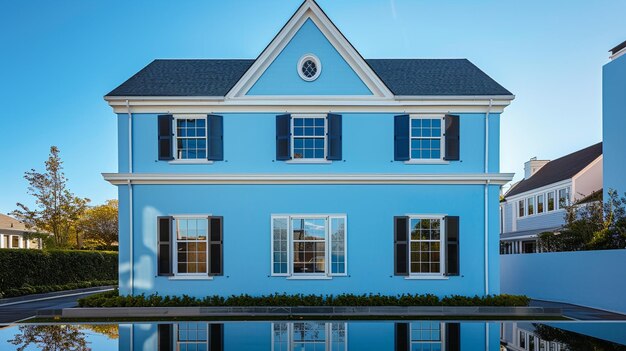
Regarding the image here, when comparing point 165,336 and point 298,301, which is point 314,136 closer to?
point 298,301

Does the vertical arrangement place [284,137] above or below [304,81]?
below

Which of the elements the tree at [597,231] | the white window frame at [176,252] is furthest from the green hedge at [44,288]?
the tree at [597,231]

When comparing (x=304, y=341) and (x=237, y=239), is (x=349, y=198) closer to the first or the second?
(x=237, y=239)

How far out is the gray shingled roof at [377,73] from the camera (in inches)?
→ 651

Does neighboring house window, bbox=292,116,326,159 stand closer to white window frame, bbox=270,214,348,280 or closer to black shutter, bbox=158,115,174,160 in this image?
white window frame, bbox=270,214,348,280

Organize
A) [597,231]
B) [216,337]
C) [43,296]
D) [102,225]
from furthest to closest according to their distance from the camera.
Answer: [102,225]
[43,296]
[597,231]
[216,337]

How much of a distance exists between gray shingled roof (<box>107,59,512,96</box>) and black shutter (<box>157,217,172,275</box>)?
4575 mm

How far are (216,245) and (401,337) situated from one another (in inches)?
308

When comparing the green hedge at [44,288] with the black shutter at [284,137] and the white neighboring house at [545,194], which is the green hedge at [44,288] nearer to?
the black shutter at [284,137]

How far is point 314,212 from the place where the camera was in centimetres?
1623

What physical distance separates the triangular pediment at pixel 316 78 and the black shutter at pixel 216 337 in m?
7.94

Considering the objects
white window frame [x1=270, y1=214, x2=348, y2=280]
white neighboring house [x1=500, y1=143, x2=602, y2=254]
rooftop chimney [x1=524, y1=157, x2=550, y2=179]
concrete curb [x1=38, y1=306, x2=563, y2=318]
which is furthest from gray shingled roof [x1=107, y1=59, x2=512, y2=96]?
rooftop chimney [x1=524, y1=157, x2=550, y2=179]

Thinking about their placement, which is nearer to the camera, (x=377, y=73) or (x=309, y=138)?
(x=309, y=138)

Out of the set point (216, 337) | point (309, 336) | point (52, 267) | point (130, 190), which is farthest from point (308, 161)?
point (52, 267)
